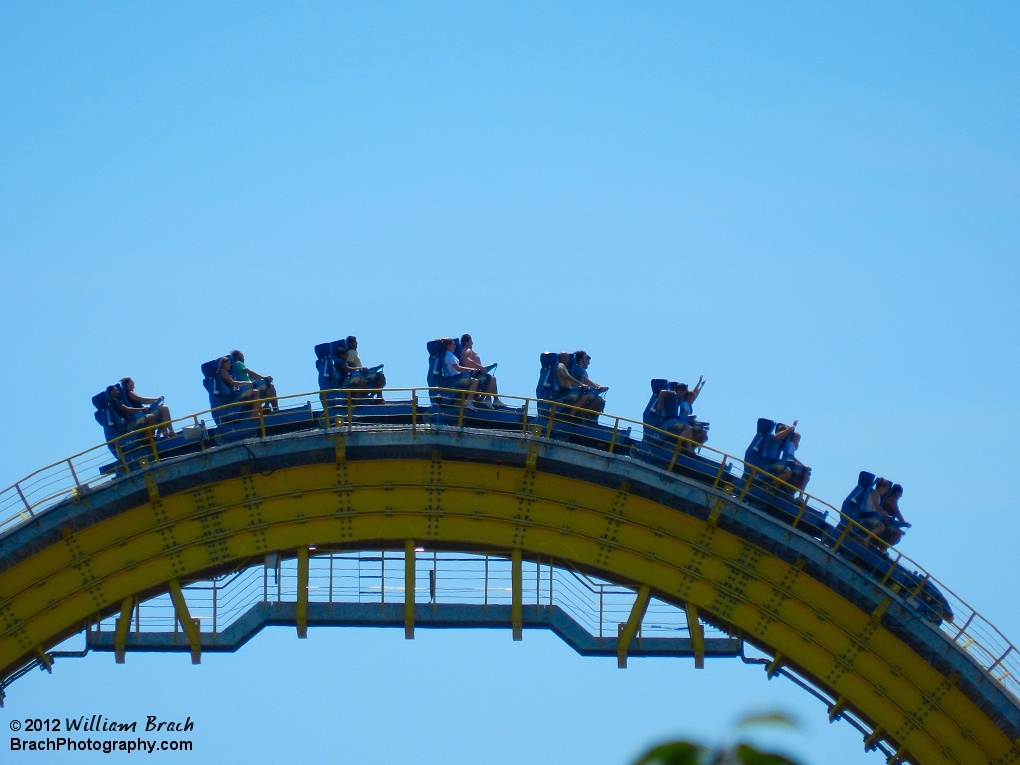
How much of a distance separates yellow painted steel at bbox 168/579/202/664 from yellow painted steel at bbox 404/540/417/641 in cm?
388

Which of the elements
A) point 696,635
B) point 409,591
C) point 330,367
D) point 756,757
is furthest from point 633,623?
point 756,757

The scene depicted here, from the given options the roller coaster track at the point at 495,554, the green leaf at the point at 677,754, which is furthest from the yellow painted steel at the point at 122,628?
the green leaf at the point at 677,754

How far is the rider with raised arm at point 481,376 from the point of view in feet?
113

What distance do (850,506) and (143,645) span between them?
1379 cm

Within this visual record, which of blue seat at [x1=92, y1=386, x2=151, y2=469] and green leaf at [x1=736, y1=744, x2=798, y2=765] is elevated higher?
blue seat at [x1=92, y1=386, x2=151, y2=469]

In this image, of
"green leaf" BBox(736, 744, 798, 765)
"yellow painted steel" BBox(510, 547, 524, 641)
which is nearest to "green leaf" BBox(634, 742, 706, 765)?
"green leaf" BBox(736, 744, 798, 765)

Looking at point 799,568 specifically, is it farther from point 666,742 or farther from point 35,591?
point 666,742

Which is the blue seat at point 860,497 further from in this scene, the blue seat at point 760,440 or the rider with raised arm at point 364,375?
the rider with raised arm at point 364,375

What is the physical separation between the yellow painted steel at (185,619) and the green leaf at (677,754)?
21106 mm

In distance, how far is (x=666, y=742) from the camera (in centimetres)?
1320

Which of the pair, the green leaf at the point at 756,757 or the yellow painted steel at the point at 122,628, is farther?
the yellow painted steel at the point at 122,628

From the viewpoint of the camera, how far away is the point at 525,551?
34031mm

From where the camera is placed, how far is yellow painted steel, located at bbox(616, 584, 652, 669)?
33531mm

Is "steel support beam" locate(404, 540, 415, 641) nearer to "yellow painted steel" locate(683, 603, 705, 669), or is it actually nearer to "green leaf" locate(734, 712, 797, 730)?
"yellow painted steel" locate(683, 603, 705, 669)
